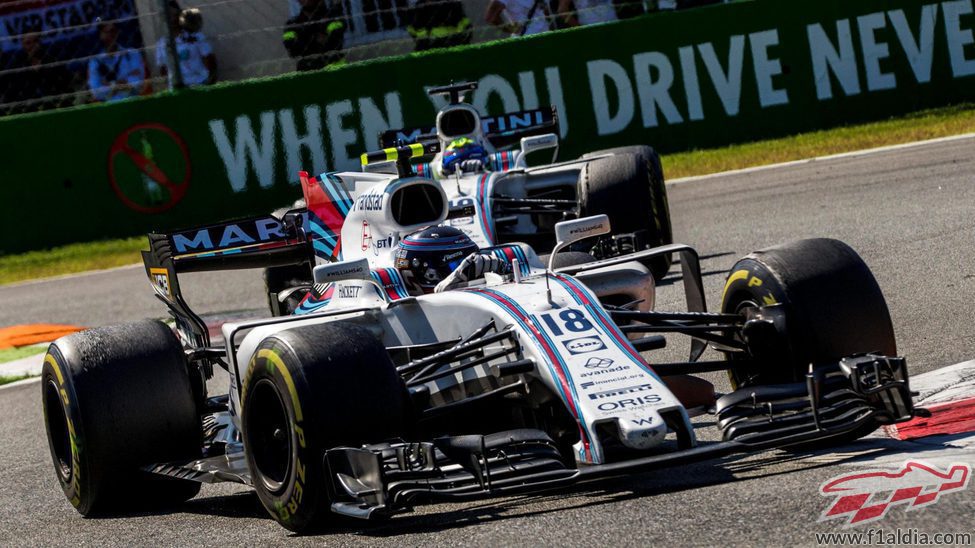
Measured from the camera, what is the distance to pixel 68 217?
18.3 meters

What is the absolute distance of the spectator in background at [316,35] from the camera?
17250 millimetres

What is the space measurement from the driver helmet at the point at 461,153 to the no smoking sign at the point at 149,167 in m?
5.72

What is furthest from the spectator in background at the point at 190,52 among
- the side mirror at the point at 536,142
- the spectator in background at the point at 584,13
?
the side mirror at the point at 536,142

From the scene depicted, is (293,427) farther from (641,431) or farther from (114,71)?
(114,71)

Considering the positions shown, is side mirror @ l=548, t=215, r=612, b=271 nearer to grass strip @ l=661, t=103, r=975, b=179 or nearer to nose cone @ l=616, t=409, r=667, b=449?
nose cone @ l=616, t=409, r=667, b=449

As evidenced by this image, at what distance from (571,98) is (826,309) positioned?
38.8ft

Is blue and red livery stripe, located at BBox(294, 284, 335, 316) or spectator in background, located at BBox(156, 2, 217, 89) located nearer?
blue and red livery stripe, located at BBox(294, 284, 335, 316)

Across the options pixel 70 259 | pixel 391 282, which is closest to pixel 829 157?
pixel 70 259

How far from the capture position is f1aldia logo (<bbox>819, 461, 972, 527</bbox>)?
4.82 m

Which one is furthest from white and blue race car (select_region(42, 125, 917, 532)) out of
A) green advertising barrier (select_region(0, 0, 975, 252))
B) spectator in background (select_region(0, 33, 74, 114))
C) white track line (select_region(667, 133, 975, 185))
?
spectator in background (select_region(0, 33, 74, 114))

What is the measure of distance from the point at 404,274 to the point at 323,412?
215 cm

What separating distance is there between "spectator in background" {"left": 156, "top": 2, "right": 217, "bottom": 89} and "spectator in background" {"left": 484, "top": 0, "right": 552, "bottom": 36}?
11.2 feet

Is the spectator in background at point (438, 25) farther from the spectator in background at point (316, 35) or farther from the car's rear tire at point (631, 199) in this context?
the car's rear tire at point (631, 199)

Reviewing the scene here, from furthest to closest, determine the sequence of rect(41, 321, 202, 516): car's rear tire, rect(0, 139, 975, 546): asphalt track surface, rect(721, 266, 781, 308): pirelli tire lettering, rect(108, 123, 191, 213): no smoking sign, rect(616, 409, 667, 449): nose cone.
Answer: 1. rect(108, 123, 191, 213): no smoking sign
2. rect(41, 321, 202, 516): car's rear tire
3. rect(721, 266, 781, 308): pirelli tire lettering
4. rect(616, 409, 667, 449): nose cone
5. rect(0, 139, 975, 546): asphalt track surface
